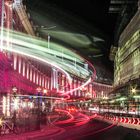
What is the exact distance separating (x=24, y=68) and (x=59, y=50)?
34.1 meters

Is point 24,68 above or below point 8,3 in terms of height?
below

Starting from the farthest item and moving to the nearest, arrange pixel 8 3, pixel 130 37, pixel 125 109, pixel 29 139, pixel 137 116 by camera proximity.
→ pixel 130 37 → pixel 8 3 → pixel 125 109 → pixel 137 116 → pixel 29 139

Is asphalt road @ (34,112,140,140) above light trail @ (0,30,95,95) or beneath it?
beneath

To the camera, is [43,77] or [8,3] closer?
[8,3]

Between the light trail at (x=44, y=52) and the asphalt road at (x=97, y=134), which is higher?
the light trail at (x=44, y=52)

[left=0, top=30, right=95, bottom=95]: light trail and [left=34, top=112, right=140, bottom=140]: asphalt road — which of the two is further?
[left=0, top=30, right=95, bottom=95]: light trail

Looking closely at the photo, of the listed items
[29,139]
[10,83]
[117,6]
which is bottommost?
[29,139]

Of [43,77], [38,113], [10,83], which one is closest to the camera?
[38,113]

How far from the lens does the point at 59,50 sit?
2738 cm

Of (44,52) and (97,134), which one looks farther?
(44,52)

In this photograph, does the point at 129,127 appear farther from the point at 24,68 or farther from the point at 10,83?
the point at 24,68

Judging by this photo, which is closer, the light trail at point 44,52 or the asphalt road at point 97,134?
the asphalt road at point 97,134

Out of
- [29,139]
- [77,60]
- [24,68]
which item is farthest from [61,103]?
[29,139]

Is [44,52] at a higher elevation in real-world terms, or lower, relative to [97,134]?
higher
